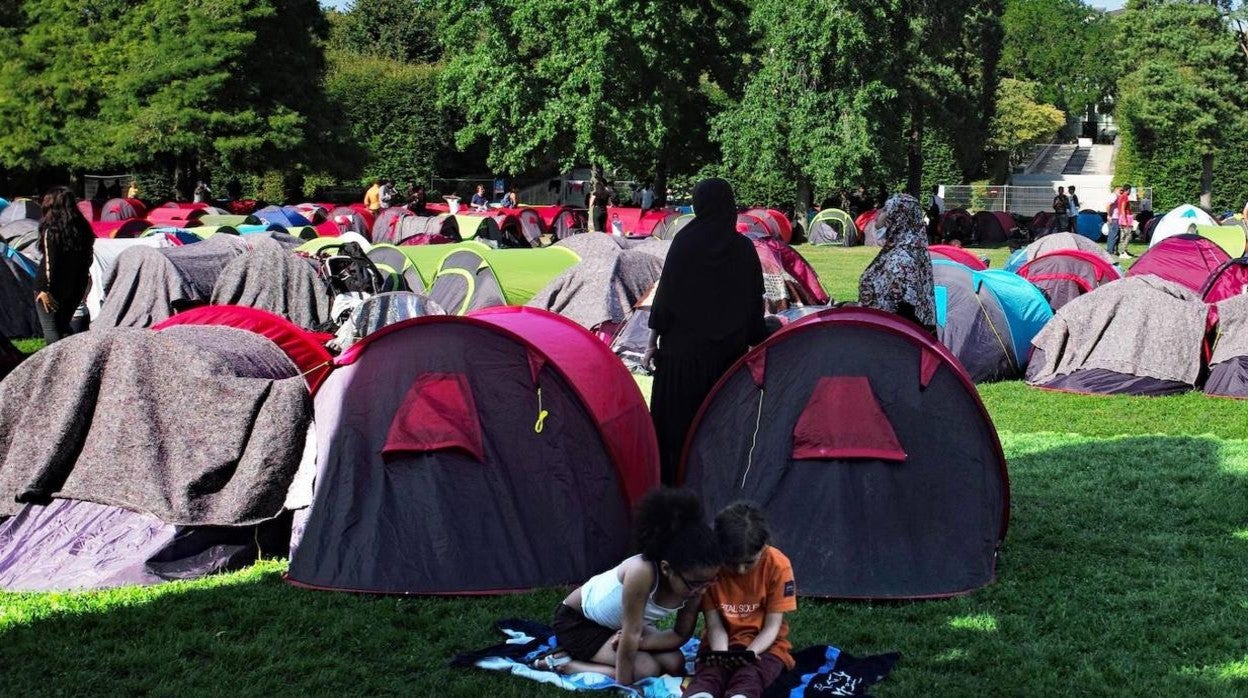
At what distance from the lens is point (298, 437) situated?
282 inches

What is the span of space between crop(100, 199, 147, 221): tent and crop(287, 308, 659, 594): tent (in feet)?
79.2

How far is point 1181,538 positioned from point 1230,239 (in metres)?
16.3

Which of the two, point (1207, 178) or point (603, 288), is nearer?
point (603, 288)

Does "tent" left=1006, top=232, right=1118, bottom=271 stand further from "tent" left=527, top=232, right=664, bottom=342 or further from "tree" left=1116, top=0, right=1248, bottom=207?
"tree" left=1116, top=0, right=1248, bottom=207

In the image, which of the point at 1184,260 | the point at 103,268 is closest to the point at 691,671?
the point at 103,268

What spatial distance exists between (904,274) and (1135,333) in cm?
612

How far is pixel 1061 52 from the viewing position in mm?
86688

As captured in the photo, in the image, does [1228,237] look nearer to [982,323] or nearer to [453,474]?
[982,323]

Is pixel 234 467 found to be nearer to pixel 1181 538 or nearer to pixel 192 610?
pixel 192 610

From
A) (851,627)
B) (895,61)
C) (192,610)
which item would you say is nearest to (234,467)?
(192,610)

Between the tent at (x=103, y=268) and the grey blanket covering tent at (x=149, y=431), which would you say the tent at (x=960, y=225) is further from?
the grey blanket covering tent at (x=149, y=431)

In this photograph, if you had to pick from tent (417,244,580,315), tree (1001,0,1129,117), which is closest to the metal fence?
tree (1001,0,1129,117)

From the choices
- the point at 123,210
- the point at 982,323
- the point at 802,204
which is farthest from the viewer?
the point at 802,204

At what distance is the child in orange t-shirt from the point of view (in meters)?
5.29
